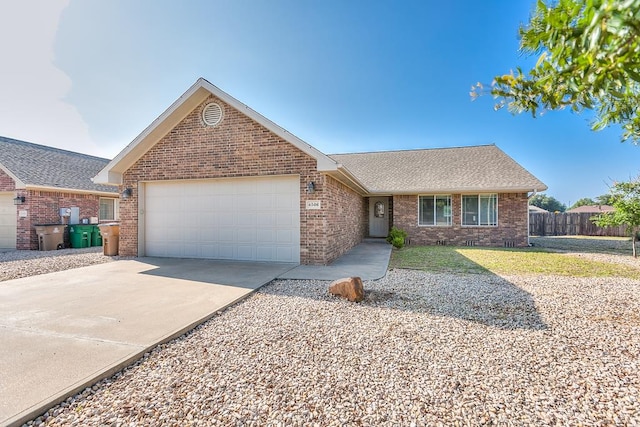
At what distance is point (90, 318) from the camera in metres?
4.26

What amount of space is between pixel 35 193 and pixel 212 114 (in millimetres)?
9975

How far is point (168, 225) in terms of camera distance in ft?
32.1

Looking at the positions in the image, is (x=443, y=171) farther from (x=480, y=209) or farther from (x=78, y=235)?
(x=78, y=235)

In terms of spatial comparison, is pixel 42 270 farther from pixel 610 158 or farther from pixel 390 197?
pixel 610 158

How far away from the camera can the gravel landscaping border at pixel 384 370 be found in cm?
229

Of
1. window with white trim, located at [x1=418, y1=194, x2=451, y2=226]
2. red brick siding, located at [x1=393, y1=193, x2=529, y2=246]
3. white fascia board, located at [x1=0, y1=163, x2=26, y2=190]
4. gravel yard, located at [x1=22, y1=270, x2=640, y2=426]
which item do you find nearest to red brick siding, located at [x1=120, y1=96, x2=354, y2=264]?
gravel yard, located at [x1=22, y1=270, x2=640, y2=426]

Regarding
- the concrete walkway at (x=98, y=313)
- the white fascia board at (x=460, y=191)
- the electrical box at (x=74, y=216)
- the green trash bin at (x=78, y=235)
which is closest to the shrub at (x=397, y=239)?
the white fascia board at (x=460, y=191)

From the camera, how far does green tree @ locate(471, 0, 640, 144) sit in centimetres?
139

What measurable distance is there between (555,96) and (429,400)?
266cm

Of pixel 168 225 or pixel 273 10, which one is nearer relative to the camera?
pixel 273 10

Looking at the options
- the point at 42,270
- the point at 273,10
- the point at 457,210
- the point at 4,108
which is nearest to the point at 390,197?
the point at 457,210

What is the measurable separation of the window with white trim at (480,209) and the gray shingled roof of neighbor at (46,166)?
1864cm

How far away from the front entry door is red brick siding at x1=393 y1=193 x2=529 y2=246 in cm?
263

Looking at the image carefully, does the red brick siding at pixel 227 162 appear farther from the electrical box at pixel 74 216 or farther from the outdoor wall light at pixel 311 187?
the electrical box at pixel 74 216
